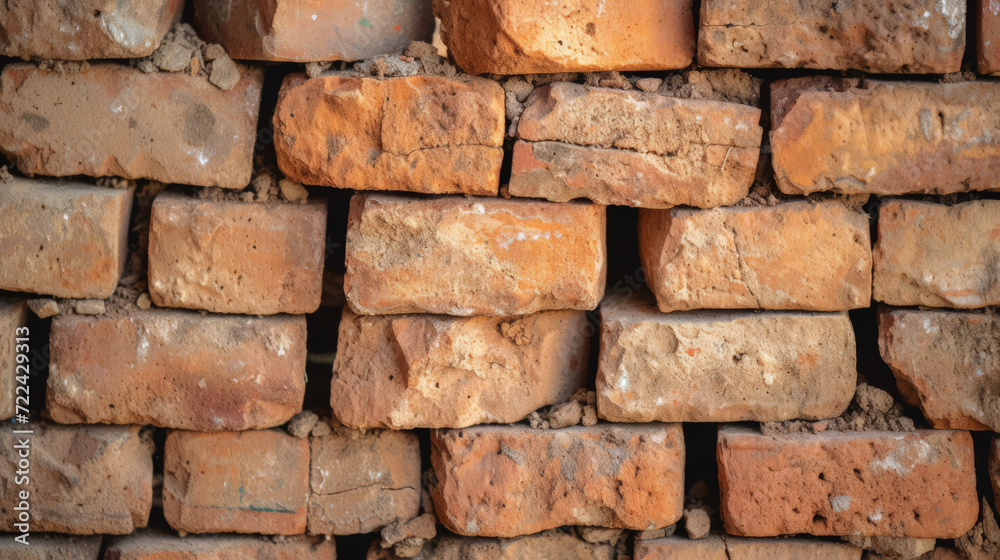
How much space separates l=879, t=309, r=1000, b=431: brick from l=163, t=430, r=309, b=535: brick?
5.66ft

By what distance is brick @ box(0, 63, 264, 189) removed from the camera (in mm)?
2000

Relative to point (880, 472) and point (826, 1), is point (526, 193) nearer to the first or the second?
point (826, 1)

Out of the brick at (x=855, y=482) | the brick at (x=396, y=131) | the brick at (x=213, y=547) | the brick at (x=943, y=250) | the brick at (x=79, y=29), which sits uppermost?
the brick at (x=79, y=29)

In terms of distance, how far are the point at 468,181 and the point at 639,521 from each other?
107 centimetres

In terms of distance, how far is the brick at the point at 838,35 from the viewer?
1.87 meters

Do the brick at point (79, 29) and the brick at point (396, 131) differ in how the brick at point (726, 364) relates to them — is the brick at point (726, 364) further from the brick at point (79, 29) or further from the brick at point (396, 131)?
the brick at point (79, 29)

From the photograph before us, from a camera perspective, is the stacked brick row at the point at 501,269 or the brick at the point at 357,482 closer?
the stacked brick row at the point at 501,269

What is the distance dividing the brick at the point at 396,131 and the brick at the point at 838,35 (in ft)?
1.98

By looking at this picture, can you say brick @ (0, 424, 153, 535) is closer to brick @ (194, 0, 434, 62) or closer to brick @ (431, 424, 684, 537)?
brick @ (431, 424, 684, 537)

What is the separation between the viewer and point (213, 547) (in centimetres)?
→ 217

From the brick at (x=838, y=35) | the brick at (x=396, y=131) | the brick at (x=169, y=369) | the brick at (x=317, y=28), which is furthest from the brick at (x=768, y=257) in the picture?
the brick at (x=169, y=369)

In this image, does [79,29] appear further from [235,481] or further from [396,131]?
[235,481]

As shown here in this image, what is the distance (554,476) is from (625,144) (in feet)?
3.08

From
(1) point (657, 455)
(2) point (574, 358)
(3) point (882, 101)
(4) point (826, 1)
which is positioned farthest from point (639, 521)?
(4) point (826, 1)
